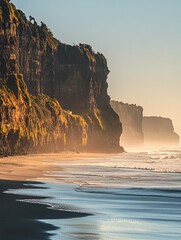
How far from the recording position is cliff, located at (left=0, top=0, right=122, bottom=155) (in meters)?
89.3

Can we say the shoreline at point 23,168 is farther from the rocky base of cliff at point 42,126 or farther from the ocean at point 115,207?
the rocky base of cliff at point 42,126

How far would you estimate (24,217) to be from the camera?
21375mm

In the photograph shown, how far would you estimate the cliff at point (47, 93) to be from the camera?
293ft

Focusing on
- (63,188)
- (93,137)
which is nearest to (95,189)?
(63,188)

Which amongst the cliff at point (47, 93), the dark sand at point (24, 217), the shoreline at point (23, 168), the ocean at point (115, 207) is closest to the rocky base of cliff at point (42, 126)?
the cliff at point (47, 93)

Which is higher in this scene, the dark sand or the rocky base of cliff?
the rocky base of cliff

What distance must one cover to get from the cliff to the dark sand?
52928 mm

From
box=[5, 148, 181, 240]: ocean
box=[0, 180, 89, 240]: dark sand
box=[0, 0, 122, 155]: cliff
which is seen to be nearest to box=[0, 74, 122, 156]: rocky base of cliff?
box=[0, 0, 122, 155]: cliff

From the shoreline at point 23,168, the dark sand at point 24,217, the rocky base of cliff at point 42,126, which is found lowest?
the dark sand at point 24,217

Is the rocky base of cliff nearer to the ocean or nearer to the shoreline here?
the shoreline

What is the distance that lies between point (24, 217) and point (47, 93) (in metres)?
128

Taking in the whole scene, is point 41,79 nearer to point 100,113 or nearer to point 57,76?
point 57,76

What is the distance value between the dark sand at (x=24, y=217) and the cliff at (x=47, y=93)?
52.9 metres

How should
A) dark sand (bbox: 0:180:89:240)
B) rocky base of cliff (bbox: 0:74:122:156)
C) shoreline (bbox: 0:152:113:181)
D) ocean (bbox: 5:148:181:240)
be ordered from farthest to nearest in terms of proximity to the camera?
rocky base of cliff (bbox: 0:74:122:156)
shoreline (bbox: 0:152:113:181)
ocean (bbox: 5:148:181:240)
dark sand (bbox: 0:180:89:240)
